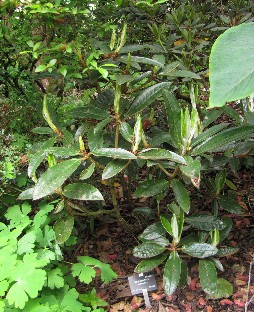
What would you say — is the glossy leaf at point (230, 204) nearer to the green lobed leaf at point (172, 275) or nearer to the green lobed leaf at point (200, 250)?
the green lobed leaf at point (200, 250)

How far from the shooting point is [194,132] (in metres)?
1.49

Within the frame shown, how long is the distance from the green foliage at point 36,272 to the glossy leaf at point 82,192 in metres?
0.27

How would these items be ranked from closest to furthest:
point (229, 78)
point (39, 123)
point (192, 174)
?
point (229, 78) < point (192, 174) < point (39, 123)

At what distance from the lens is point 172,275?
5.45ft

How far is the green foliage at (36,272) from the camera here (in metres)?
1.52

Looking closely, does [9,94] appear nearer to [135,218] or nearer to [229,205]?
[135,218]

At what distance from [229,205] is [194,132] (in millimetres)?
597

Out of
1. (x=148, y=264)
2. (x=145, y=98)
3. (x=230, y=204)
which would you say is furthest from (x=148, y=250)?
(x=145, y=98)

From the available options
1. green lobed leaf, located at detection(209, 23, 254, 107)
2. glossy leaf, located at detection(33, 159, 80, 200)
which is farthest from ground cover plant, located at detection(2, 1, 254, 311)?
green lobed leaf, located at detection(209, 23, 254, 107)

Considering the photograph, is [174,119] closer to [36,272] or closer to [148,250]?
[148,250]

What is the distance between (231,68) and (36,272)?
1.24m

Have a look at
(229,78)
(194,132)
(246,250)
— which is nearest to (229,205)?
(246,250)

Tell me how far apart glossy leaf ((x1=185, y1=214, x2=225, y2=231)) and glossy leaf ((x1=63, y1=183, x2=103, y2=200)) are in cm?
56

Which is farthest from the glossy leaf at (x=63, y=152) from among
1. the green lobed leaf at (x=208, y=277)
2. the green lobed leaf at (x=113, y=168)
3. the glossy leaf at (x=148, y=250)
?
the green lobed leaf at (x=208, y=277)
